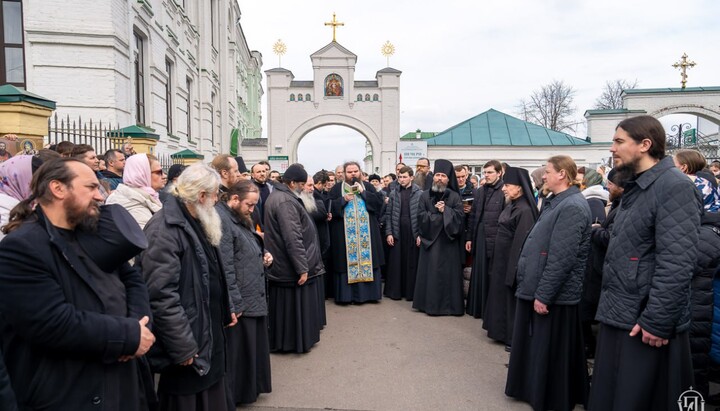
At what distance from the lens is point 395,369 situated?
520cm

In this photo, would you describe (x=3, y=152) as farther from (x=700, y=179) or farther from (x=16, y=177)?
(x=700, y=179)

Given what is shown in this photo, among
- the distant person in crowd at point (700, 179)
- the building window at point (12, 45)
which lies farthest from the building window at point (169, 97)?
the distant person in crowd at point (700, 179)

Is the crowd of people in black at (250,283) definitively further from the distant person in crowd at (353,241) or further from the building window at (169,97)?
the building window at (169,97)

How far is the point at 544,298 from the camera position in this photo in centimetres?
398

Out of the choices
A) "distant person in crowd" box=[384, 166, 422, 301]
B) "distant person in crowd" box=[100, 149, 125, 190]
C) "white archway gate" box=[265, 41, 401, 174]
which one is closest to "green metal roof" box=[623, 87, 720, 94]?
"white archway gate" box=[265, 41, 401, 174]

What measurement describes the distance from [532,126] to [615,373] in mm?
24324

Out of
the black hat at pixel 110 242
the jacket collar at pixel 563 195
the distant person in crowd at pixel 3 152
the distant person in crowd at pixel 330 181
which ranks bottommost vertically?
the black hat at pixel 110 242

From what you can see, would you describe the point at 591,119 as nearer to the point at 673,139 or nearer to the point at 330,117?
the point at 673,139

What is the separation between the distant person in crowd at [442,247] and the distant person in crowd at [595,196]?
1.90 metres

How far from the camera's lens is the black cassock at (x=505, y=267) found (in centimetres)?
548

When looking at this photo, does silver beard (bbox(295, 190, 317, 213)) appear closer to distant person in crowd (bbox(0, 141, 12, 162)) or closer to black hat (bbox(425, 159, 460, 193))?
black hat (bbox(425, 159, 460, 193))

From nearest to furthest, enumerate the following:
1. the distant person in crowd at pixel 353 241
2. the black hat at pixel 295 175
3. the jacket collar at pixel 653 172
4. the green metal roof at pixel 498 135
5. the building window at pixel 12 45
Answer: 1. the jacket collar at pixel 653 172
2. the black hat at pixel 295 175
3. the distant person in crowd at pixel 353 241
4. the building window at pixel 12 45
5. the green metal roof at pixel 498 135

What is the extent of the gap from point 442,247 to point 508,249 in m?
1.59

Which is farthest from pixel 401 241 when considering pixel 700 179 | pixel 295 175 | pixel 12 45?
pixel 12 45
